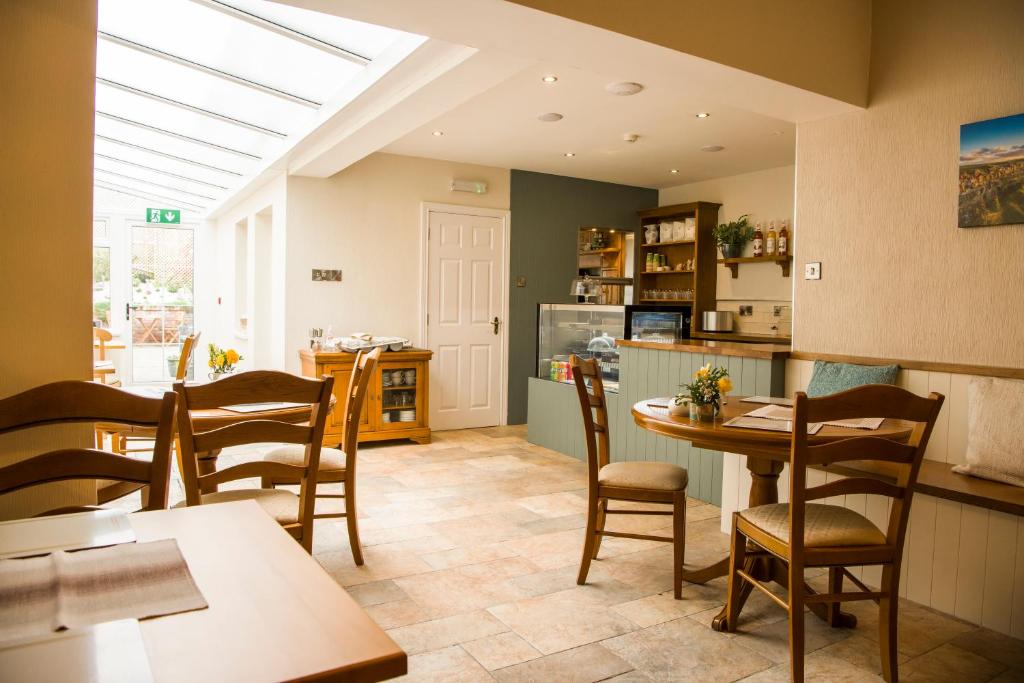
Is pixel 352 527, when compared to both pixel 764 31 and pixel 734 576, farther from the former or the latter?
pixel 764 31

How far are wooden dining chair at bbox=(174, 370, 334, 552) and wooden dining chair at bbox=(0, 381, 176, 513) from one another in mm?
353

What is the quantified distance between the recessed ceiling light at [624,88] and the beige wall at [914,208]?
3.42 feet

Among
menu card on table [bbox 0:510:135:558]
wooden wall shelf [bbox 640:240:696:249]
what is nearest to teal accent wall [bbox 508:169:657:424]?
wooden wall shelf [bbox 640:240:696:249]

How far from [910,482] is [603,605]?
4.03 ft

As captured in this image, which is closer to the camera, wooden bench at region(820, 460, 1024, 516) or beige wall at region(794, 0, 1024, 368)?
wooden bench at region(820, 460, 1024, 516)

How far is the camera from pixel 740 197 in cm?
684

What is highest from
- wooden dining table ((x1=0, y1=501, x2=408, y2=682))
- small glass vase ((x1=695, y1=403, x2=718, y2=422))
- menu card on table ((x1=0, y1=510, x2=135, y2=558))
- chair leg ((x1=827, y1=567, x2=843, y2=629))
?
small glass vase ((x1=695, y1=403, x2=718, y2=422))

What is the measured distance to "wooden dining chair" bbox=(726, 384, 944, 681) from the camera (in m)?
1.99

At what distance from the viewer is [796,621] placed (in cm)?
205

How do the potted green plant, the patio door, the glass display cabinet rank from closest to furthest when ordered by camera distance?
the glass display cabinet, the potted green plant, the patio door

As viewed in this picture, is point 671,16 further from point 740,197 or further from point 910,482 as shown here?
point 740,197

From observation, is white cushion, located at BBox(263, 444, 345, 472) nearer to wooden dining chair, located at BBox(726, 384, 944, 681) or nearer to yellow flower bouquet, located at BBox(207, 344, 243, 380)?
yellow flower bouquet, located at BBox(207, 344, 243, 380)

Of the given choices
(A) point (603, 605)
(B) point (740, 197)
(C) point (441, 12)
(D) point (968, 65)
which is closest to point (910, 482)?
(A) point (603, 605)

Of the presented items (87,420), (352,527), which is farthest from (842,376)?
(87,420)
